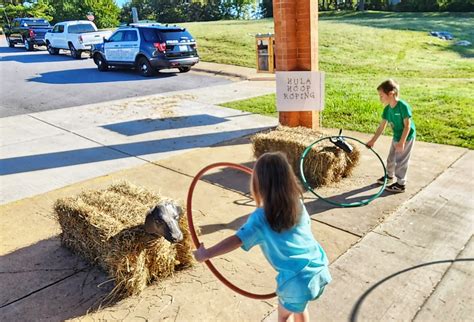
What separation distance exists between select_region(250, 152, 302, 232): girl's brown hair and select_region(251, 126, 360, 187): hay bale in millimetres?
3275

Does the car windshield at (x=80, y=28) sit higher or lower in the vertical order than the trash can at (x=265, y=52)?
higher

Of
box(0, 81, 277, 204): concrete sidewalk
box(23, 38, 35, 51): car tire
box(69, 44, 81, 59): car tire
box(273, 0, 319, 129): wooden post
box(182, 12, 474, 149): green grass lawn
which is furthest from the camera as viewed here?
box(23, 38, 35, 51): car tire

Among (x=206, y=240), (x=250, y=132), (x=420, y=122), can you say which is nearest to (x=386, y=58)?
(x=420, y=122)

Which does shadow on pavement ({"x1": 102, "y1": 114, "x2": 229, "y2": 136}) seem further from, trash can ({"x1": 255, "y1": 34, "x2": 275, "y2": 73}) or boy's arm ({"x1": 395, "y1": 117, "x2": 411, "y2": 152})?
boy's arm ({"x1": 395, "y1": 117, "x2": 411, "y2": 152})

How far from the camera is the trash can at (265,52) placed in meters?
12.8

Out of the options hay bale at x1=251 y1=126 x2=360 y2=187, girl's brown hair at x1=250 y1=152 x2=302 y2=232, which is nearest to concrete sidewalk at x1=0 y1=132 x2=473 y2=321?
hay bale at x1=251 y1=126 x2=360 y2=187

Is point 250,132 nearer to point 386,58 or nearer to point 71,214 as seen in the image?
point 71,214

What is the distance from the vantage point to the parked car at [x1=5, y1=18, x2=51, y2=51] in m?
25.8

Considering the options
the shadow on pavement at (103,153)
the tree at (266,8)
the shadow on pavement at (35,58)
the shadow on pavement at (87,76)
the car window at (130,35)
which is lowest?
the shadow on pavement at (103,153)

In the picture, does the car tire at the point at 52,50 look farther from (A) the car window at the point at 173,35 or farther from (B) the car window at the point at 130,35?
(A) the car window at the point at 173,35

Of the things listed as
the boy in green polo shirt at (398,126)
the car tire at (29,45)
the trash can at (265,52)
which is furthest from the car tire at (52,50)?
the boy in green polo shirt at (398,126)

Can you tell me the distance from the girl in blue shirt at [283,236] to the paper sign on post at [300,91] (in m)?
4.64

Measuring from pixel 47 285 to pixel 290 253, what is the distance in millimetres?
2456

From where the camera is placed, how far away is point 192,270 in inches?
150
